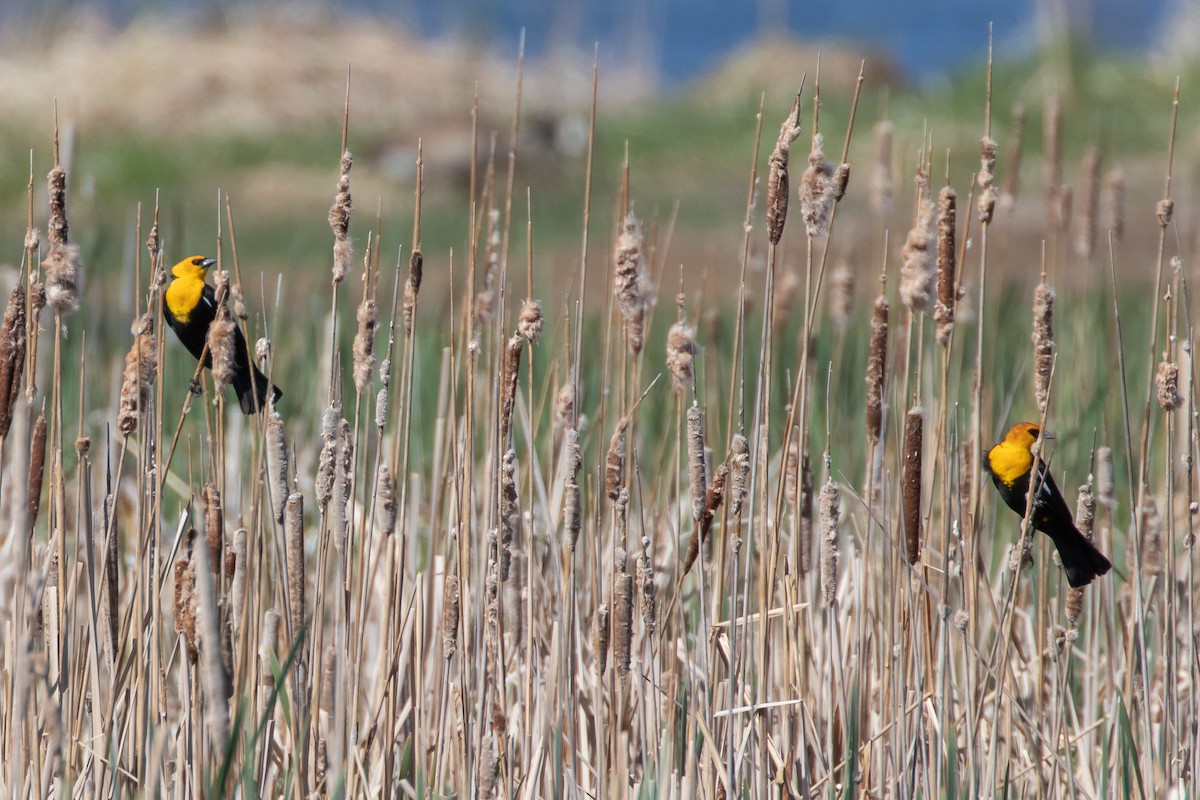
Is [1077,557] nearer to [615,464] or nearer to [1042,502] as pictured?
[1042,502]

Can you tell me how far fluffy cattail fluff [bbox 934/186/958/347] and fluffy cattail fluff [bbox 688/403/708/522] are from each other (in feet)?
0.96

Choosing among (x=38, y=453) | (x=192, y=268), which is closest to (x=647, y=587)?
(x=38, y=453)

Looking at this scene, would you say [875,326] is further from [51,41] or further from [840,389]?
[51,41]

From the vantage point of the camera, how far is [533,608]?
1.63 metres

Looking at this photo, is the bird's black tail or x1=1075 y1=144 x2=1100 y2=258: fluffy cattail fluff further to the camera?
x1=1075 y1=144 x2=1100 y2=258: fluffy cattail fluff

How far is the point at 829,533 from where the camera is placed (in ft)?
4.69

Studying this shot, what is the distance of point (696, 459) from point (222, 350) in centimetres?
53

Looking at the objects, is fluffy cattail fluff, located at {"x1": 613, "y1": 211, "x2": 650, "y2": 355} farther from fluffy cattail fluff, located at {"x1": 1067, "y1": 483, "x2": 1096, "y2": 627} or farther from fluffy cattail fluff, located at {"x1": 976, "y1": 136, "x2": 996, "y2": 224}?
fluffy cattail fluff, located at {"x1": 1067, "y1": 483, "x2": 1096, "y2": 627}

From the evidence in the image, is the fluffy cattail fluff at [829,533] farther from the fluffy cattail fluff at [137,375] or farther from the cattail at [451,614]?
the fluffy cattail fluff at [137,375]

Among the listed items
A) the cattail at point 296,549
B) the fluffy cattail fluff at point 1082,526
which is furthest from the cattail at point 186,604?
the fluffy cattail fluff at point 1082,526

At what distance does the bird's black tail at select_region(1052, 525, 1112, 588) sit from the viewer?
1.54 meters

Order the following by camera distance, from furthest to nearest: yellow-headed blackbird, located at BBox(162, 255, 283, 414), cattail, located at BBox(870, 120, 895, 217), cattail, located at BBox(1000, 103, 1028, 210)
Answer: cattail, located at BBox(1000, 103, 1028, 210)
cattail, located at BBox(870, 120, 895, 217)
yellow-headed blackbird, located at BBox(162, 255, 283, 414)

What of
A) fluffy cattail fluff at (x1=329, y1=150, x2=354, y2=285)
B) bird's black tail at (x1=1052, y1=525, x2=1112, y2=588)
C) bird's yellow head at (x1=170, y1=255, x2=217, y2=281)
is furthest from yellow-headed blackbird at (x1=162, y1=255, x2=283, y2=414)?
bird's black tail at (x1=1052, y1=525, x2=1112, y2=588)

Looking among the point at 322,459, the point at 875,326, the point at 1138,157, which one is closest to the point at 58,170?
the point at 322,459
